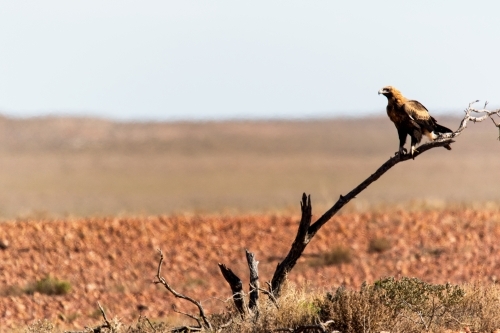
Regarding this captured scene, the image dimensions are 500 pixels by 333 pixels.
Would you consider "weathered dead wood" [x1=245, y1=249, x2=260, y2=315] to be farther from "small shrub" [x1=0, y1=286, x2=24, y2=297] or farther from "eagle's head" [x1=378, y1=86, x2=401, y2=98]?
"small shrub" [x1=0, y1=286, x2=24, y2=297]

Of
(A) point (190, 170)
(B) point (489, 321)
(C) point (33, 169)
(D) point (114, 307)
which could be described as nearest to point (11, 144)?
(C) point (33, 169)

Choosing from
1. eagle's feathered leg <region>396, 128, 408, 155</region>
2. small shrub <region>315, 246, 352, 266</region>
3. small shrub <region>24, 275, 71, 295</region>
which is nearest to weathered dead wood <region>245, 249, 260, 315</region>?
eagle's feathered leg <region>396, 128, 408, 155</region>

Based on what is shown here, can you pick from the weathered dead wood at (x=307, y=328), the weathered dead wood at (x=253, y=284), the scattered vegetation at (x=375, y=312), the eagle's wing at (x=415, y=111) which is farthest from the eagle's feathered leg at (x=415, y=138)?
the weathered dead wood at (x=307, y=328)

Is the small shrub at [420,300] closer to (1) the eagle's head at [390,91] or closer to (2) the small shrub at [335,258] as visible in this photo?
(1) the eagle's head at [390,91]

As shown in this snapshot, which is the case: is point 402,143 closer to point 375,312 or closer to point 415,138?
point 415,138

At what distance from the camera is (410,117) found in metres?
11.1

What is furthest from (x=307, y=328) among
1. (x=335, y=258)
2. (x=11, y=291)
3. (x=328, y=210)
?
(x=335, y=258)

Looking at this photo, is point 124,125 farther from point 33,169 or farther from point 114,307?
point 114,307

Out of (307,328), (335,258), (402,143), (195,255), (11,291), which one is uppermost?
(402,143)

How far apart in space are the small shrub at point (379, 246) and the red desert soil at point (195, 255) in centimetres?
11

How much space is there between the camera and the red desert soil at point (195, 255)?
50.9 ft

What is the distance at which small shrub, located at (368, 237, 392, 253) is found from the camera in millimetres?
19530

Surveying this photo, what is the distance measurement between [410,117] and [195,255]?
896cm

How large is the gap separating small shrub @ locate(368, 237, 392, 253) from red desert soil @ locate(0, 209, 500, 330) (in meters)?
0.11
